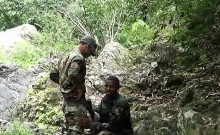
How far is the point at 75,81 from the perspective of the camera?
5.36 metres

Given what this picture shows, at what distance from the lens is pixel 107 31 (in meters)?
16.0

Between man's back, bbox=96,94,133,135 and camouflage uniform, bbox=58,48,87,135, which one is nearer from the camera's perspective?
camouflage uniform, bbox=58,48,87,135

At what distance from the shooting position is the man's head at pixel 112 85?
5.72m

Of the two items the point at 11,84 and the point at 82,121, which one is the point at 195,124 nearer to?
the point at 82,121

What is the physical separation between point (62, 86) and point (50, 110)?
404 centimetres

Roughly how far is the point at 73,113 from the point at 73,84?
40cm

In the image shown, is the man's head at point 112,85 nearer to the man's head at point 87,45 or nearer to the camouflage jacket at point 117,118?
the camouflage jacket at point 117,118

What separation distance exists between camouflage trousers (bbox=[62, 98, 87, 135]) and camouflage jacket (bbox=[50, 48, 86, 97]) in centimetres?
15

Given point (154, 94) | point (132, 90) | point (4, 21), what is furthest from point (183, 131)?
point (4, 21)

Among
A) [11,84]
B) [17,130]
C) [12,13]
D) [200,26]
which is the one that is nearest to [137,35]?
[11,84]

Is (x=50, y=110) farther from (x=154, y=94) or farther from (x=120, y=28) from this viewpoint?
(x=120, y=28)

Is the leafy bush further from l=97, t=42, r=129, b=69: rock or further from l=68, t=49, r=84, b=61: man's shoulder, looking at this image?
l=68, t=49, r=84, b=61: man's shoulder

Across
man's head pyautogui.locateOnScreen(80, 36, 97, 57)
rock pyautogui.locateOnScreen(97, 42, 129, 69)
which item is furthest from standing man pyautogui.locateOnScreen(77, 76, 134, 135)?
rock pyautogui.locateOnScreen(97, 42, 129, 69)

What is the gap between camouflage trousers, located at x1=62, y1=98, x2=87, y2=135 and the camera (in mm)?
5438
